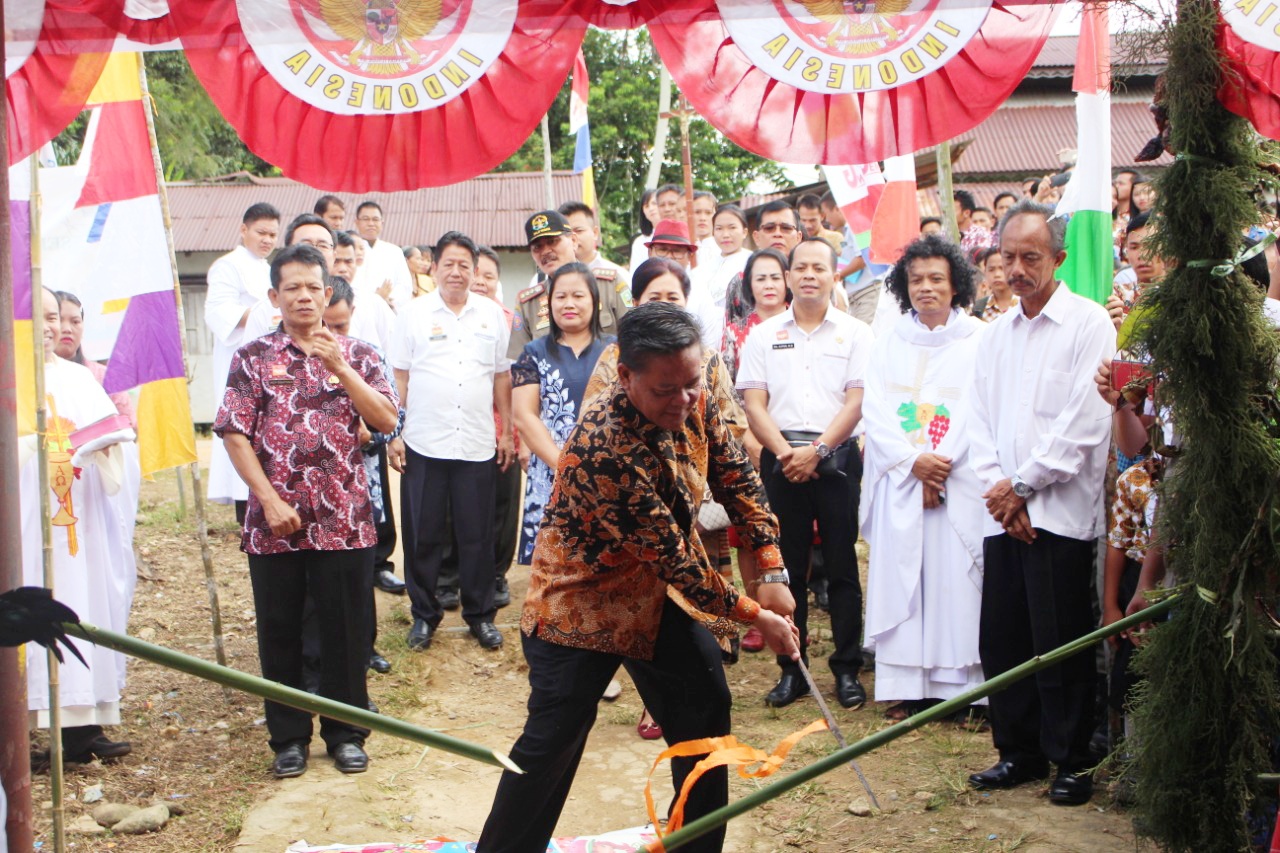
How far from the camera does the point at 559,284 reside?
5.54 meters

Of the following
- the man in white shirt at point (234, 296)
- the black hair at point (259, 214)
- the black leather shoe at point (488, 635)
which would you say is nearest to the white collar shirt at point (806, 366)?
the black leather shoe at point (488, 635)

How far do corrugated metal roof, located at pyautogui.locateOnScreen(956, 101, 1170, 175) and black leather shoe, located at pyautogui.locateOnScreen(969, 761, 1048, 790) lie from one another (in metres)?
15.2

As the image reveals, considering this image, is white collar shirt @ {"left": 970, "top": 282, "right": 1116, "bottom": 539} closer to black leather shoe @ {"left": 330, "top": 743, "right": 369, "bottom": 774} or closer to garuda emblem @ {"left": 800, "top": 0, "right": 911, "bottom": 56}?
garuda emblem @ {"left": 800, "top": 0, "right": 911, "bottom": 56}

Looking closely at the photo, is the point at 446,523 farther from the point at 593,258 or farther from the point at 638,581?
the point at 638,581

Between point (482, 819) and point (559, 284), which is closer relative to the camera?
point (482, 819)

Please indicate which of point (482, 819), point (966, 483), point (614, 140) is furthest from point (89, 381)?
point (614, 140)

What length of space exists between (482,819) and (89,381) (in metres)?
2.60

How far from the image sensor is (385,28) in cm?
409

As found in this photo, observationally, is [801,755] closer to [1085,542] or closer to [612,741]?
[612,741]

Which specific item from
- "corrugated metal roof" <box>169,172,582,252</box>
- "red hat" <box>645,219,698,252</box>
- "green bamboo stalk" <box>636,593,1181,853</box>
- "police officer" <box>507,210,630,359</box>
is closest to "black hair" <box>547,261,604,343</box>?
"police officer" <box>507,210,630,359</box>

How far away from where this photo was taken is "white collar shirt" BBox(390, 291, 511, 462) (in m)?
6.38

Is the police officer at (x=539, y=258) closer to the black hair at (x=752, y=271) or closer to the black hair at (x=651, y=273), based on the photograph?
the black hair at (x=752, y=271)

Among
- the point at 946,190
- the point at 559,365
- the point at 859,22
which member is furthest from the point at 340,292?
the point at 946,190

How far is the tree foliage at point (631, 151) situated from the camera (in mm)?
26734
